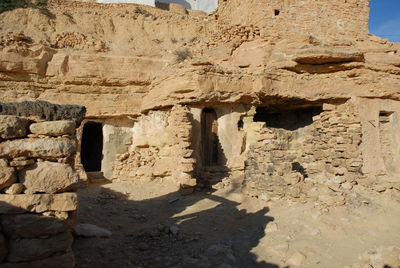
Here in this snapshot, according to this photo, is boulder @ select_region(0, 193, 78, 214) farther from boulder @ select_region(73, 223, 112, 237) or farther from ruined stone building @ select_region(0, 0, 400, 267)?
ruined stone building @ select_region(0, 0, 400, 267)

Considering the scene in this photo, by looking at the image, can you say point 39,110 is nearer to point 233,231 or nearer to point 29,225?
point 29,225

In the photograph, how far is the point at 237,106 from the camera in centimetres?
948

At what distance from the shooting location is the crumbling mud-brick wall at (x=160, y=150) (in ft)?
26.5

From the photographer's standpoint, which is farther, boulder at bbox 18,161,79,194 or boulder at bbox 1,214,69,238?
boulder at bbox 18,161,79,194

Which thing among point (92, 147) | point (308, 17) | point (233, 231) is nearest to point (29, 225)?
point (233, 231)

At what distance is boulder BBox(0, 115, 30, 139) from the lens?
2744 millimetres

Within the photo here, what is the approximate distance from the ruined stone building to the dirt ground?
2.23 feet

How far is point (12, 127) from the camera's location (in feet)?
9.18

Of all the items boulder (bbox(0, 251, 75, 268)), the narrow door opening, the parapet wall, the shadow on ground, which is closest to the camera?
boulder (bbox(0, 251, 75, 268))

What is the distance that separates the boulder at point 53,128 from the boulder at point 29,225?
2.66ft

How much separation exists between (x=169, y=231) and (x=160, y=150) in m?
4.26

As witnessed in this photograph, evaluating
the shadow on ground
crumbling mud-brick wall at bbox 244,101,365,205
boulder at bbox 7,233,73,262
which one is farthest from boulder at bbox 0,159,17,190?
crumbling mud-brick wall at bbox 244,101,365,205

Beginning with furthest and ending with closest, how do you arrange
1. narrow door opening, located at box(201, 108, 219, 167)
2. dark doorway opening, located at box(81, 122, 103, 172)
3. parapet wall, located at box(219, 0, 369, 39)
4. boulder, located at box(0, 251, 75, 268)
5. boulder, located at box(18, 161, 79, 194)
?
dark doorway opening, located at box(81, 122, 103, 172) < parapet wall, located at box(219, 0, 369, 39) < narrow door opening, located at box(201, 108, 219, 167) < boulder, located at box(18, 161, 79, 194) < boulder, located at box(0, 251, 75, 268)

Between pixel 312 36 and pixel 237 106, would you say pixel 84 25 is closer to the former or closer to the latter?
pixel 237 106
